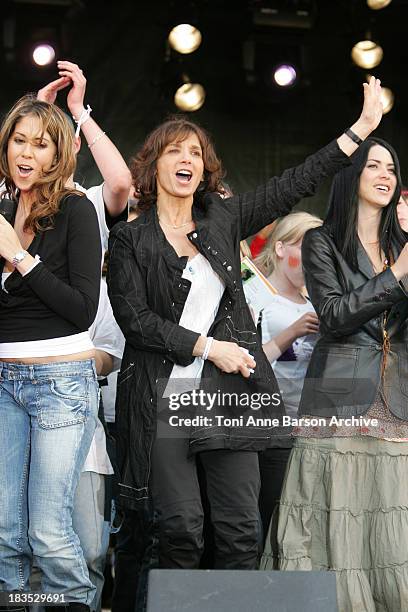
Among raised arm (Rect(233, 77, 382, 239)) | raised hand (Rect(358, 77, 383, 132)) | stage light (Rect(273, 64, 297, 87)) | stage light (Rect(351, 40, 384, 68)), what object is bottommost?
raised arm (Rect(233, 77, 382, 239))

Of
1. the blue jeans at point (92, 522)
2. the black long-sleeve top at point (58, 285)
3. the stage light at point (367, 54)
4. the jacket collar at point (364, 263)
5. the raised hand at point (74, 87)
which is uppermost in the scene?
the stage light at point (367, 54)

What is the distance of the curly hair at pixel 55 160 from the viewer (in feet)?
11.0

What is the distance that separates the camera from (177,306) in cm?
363

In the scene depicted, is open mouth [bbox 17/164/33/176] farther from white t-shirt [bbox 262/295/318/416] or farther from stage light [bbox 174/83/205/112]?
stage light [bbox 174/83/205/112]

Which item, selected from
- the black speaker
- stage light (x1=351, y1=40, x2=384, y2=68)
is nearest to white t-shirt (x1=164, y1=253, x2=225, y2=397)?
the black speaker

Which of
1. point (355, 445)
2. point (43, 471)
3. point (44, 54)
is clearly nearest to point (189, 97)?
point (44, 54)

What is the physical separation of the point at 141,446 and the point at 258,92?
141 inches

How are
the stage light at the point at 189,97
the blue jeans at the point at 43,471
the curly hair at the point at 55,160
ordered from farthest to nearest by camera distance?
1. the stage light at the point at 189,97
2. the curly hair at the point at 55,160
3. the blue jeans at the point at 43,471

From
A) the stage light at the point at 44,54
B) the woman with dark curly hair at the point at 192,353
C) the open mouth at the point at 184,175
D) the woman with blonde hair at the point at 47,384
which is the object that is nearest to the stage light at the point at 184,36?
the stage light at the point at 44,54

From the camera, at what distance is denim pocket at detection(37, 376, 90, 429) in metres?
3.19

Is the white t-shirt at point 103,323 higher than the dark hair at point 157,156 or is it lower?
lower

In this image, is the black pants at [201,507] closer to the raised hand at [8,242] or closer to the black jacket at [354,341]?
the black jacket at [354,341]


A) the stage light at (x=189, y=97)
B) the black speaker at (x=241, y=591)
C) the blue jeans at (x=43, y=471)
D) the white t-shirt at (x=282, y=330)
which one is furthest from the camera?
the stage light at (x=189, y=97)

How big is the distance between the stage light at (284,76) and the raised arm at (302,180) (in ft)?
8.80
